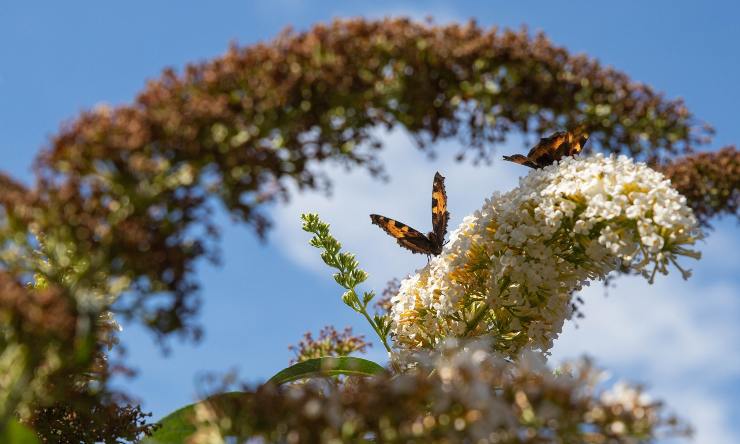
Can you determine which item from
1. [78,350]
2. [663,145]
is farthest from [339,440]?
[663,145]

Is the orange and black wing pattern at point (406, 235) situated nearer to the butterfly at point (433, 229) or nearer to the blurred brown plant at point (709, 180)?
the butterfly at point (433, 229)

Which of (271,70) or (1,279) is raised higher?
(271,70)

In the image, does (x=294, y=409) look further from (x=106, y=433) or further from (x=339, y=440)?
(x=106, y=433)

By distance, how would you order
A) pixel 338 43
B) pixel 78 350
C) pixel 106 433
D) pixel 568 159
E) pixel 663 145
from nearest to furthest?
pixel 78 350 → pixel 338 43 → pixel 663 145 → pixel 106 433 → pixel 568 159

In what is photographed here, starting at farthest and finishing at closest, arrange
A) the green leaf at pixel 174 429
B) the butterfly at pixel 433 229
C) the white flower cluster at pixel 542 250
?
the butterfly at pixel 433 229
the white flower cluster at pixel 542 250
the green leaf at pixel 174 429

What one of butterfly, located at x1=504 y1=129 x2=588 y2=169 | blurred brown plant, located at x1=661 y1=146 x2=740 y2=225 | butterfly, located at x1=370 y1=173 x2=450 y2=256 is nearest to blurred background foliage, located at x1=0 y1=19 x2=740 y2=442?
blurred brown plant, located at x1=661 y1=146 x2=740 y2=225

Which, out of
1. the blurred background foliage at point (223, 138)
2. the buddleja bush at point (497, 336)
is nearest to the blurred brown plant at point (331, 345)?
the buddleja bush at point (497, 336)

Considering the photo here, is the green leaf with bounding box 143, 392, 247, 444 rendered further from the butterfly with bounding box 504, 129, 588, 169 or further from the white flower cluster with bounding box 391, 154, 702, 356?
the butterfly with bounding box 504, 129, 588, 169

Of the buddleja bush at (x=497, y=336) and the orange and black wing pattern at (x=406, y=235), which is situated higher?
the orange and black wing pattern at (x=406, y=235)
